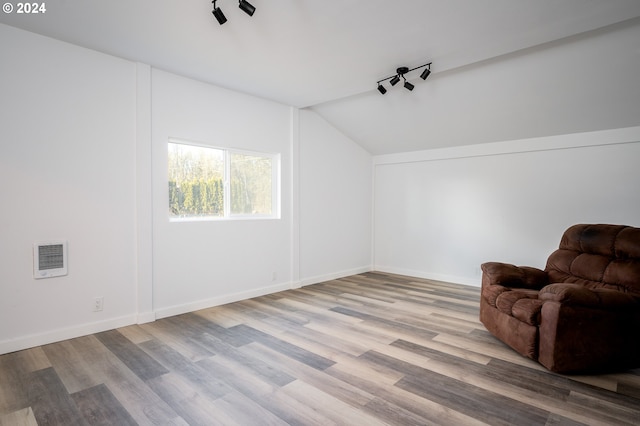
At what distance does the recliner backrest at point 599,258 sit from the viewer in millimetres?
2900

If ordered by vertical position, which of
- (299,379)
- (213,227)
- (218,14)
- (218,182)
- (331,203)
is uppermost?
(218,14)

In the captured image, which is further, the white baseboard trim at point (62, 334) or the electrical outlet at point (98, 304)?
the electrical outlet at point (98, 304)

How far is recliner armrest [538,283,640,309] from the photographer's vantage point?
251 cm

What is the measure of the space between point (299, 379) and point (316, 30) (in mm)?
2844

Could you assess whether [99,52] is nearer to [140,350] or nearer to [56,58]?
[56,58]

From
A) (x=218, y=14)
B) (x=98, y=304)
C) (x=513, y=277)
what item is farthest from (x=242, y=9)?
(x=513, y=277)

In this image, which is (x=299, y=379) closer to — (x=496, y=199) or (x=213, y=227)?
(x=213, y=227)

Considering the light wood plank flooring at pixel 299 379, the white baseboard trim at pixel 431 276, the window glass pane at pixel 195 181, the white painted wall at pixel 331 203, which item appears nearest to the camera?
the light wood plank flooring at pixel 299 379

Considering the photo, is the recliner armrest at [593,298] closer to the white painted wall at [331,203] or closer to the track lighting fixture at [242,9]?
the track lighting fixture at [242,9]

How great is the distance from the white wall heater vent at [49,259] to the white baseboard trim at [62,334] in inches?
20.8

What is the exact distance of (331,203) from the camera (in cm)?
579

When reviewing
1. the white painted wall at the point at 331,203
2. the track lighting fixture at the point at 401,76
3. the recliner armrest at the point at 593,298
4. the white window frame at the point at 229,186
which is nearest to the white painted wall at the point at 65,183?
the white window frame at the point at 229,186

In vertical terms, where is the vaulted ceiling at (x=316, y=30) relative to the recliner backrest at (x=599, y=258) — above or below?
above

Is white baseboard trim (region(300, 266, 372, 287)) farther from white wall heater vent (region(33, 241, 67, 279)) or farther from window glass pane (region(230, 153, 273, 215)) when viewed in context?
white wall heater vent (region(33, 241, 67, 279))
